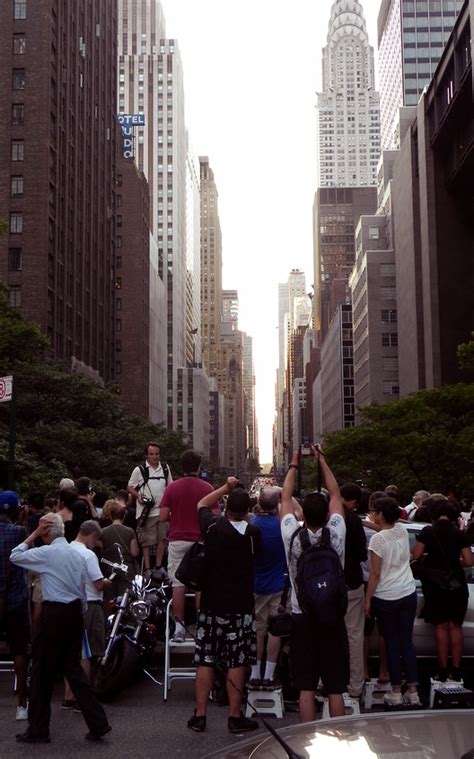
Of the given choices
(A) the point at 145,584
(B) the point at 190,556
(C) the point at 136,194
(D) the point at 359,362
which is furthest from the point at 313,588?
(C) the point at 136,194

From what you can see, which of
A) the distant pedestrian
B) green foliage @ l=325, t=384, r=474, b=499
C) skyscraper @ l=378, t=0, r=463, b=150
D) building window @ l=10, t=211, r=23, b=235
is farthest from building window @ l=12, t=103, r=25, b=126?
skyscraper @ l=378, t=0, r=463, b=150

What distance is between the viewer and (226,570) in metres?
6.95

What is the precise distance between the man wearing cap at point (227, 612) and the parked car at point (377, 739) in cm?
379

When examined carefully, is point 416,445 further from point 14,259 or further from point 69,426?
point 14,259

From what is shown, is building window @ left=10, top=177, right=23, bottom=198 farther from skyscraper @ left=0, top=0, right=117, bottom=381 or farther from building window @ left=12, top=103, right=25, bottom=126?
building window @ left=12, top=103, right=25, bottom=126

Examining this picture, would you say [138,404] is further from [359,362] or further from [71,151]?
[71,151]

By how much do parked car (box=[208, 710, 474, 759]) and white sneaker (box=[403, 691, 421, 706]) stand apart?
4.64 meters

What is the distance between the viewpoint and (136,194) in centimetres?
11212

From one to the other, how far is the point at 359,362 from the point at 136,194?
1487 inches

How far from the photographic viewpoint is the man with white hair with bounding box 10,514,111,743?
6754 millimetres

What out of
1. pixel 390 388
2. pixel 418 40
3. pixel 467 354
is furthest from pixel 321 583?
pixel 418 40

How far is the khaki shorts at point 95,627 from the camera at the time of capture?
27.1 feet

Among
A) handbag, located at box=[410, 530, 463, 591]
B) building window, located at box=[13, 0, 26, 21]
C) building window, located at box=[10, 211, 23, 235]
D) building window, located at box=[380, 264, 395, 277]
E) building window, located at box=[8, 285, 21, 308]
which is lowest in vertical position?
handbag, located at box=[410, 530, 463, 591]

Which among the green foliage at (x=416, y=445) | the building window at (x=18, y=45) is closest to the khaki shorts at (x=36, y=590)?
the green foliage at (x=416, y=445)
